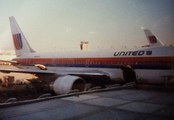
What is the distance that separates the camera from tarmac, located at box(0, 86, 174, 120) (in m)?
1.89

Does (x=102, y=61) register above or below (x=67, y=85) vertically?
above

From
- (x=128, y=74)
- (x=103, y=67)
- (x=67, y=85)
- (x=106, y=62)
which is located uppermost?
(x=106, y=62)

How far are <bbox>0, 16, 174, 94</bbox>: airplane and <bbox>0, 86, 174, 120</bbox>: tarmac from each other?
2359 mm

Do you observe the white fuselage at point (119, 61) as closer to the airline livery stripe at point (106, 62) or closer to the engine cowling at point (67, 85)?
the airline livery stripe at point (106, 62)

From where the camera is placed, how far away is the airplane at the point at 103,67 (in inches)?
205

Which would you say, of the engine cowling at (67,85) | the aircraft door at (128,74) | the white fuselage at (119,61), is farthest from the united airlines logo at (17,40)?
the aircraft door at (128,74)

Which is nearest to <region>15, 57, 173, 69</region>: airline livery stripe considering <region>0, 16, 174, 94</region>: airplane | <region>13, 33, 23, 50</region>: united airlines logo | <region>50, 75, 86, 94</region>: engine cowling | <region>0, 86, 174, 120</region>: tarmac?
<region>0, 16, 174, 94</region>: airplane

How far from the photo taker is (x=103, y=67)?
6.66 m

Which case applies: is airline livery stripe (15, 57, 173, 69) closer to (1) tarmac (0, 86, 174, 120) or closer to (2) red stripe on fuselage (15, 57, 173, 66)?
(2) red stripe on fuselage (15, 57, 173, 66)

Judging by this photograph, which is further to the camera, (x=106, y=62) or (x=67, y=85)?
(x=106, y=62)

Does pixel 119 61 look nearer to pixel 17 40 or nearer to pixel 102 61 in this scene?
pixel 102 61

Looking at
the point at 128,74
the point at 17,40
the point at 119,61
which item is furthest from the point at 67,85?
the point at 17,40

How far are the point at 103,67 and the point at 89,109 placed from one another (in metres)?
4.56

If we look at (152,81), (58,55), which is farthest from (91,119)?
(58,55)
